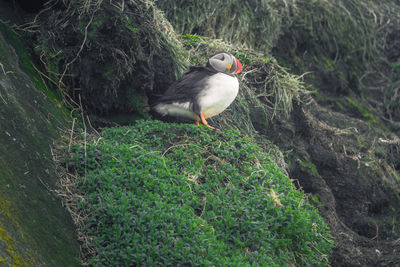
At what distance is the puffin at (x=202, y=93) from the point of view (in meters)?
4.71

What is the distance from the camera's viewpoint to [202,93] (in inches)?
185

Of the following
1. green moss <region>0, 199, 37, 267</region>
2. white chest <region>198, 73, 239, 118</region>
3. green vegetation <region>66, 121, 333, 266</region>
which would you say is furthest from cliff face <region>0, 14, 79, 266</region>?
white chest <region>198, 73, 239, 118</region>

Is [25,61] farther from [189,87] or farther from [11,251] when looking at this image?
[11,251]

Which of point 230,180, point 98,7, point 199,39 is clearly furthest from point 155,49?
point 230,180

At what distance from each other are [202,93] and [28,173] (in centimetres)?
190

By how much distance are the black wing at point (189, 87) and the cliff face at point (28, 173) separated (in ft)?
3.44

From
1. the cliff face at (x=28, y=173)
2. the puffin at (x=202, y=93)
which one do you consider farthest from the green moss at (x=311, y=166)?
the cliff face at (x=28, y=173)

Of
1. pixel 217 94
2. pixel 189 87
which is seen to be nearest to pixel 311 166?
pixel 217 94

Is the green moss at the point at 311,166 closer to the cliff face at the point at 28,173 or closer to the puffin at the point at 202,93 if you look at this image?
the puffin at the point at 202,93

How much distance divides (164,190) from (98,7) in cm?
210

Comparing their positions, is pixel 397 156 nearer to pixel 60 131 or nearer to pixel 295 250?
pixel 295 250

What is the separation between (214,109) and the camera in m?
4.81

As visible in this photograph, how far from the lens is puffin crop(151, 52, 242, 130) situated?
471 cm

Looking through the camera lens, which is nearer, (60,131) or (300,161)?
(60,131)
